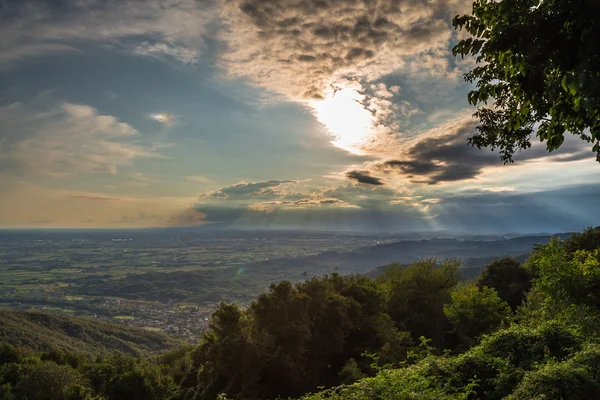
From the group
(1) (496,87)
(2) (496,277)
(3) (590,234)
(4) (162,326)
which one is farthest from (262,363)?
(4) (162,326)

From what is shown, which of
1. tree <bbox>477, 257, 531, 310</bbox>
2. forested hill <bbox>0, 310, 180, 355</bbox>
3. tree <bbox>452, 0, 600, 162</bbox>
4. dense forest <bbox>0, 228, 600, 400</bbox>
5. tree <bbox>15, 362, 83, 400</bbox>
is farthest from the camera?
forested hill <bbox>0, 310, 180, 355</bbox>

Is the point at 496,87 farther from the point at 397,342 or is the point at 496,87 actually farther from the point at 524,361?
the point at 397,342

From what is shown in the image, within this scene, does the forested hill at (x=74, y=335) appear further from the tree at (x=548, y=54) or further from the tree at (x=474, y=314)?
the tree at (x=548, y=54)

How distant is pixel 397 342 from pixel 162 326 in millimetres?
164998

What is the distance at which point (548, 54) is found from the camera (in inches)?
288

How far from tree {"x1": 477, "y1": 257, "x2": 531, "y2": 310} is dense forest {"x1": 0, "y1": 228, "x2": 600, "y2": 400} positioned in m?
0.17

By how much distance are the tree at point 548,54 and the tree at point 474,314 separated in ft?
115

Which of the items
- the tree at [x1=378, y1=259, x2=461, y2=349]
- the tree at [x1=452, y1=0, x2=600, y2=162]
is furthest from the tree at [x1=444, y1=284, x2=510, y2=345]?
the tree at [x1=452, y1=0, x2=600, y2=162]

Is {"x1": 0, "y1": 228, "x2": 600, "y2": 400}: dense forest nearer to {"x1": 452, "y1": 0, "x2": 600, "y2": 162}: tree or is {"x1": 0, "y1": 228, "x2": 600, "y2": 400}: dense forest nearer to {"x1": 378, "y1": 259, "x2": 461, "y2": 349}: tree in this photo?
{"x1": 378, "y1": 259, "x2": 461, "y2": 349}: tree

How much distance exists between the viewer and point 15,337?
10125cm

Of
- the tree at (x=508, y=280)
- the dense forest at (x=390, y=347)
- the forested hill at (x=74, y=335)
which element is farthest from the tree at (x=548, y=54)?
the forested hill at (x=74, y=335)

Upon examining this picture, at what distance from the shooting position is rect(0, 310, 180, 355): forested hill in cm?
10375

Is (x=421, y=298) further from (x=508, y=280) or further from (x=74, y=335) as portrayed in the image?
(x=74, y=335)

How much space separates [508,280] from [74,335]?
142851 mm
